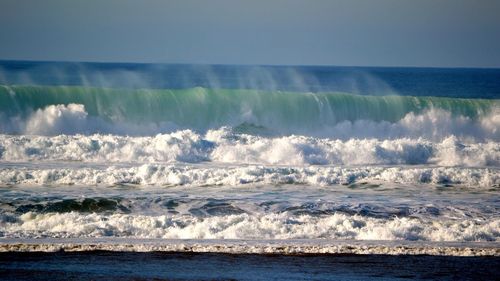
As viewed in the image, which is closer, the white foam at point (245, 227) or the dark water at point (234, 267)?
the dark water at point (234, 267)

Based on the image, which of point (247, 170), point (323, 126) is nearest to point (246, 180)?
point (247, 170)

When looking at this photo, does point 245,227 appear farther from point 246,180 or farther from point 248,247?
point 246,180

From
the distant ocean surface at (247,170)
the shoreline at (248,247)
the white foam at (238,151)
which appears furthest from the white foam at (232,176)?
the shoreline at (248,247)

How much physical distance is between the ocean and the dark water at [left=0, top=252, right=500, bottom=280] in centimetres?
5

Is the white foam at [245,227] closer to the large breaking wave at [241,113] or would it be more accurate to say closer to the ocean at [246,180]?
the ocean at [246,180]

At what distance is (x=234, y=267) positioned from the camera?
9.66 meters

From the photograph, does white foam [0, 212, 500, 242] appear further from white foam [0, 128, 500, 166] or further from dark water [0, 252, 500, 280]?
white foam [0, 128, 500, 166]

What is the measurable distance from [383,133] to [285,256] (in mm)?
18000

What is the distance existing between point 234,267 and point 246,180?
7255mm

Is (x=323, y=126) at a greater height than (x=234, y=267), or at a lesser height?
greater

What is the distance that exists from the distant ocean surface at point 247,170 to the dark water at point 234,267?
1.58 ft

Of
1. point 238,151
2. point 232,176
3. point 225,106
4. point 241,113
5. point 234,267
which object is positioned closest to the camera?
point 234,267

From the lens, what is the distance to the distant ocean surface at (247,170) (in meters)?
12.3

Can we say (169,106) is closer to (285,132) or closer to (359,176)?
(285,132)
